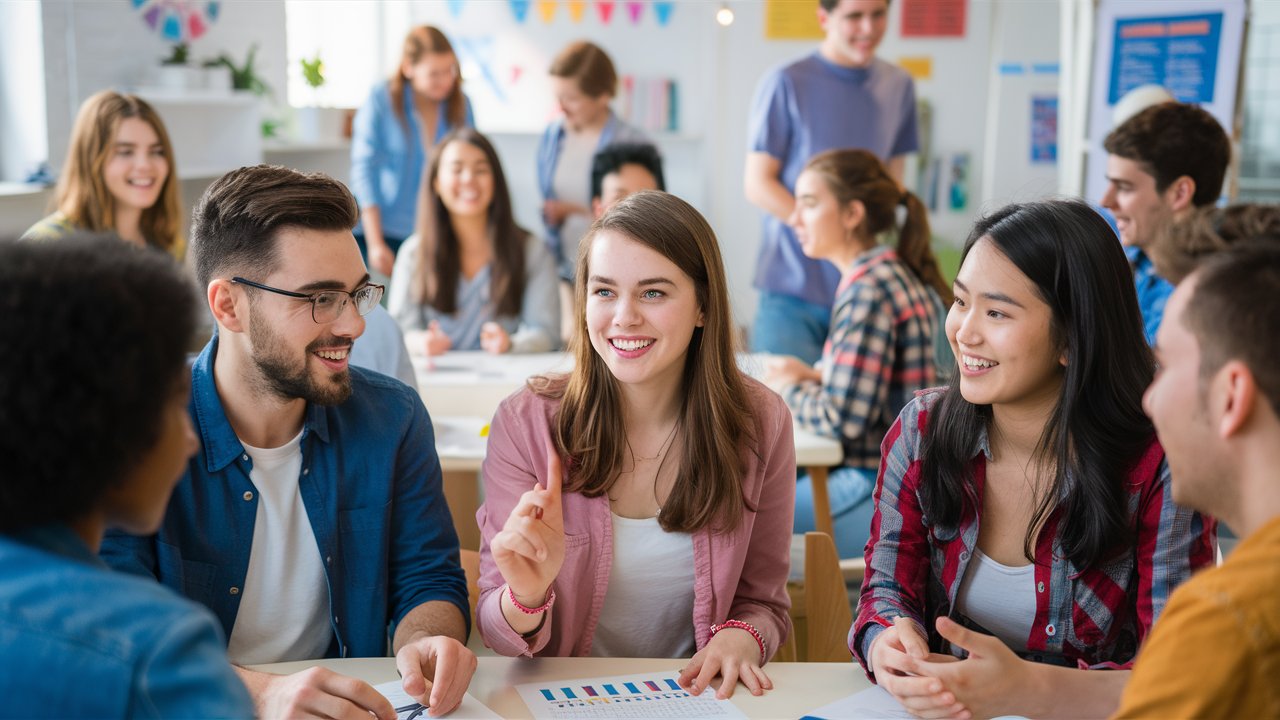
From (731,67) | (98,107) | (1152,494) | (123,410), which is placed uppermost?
(731,67)

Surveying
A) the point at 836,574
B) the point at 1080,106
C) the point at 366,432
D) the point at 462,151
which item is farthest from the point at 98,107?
the point at 1080,106

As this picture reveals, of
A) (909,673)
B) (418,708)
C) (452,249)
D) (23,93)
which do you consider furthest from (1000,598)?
(23,93)

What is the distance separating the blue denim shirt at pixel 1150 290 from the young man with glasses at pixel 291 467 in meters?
2.01

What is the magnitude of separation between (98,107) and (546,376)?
8.47 ft

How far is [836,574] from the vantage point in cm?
197

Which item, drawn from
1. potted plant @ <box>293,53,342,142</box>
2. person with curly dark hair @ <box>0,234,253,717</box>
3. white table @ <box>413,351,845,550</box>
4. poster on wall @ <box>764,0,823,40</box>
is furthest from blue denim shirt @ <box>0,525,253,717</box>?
poster on wall @ <box>764,0,823,40</box>

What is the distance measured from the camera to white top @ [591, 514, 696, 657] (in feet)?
6.19

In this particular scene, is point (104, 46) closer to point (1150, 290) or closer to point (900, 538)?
point (1150, 290)

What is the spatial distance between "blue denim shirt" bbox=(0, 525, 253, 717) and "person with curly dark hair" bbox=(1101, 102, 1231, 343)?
295 centimetres

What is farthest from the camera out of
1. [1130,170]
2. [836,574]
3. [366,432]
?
[1130,170]

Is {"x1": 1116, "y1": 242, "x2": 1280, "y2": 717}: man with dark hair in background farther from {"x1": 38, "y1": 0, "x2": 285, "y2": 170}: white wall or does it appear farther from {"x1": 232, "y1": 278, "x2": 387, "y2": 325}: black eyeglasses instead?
{"x1": 38, "y1": 0, "x2": 285, "y2": 170}: white wall

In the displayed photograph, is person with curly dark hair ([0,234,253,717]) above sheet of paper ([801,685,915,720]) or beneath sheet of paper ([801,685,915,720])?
above

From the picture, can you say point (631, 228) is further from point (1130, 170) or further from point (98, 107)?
point (98, 107)

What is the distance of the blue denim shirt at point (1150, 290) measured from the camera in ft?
9.75
